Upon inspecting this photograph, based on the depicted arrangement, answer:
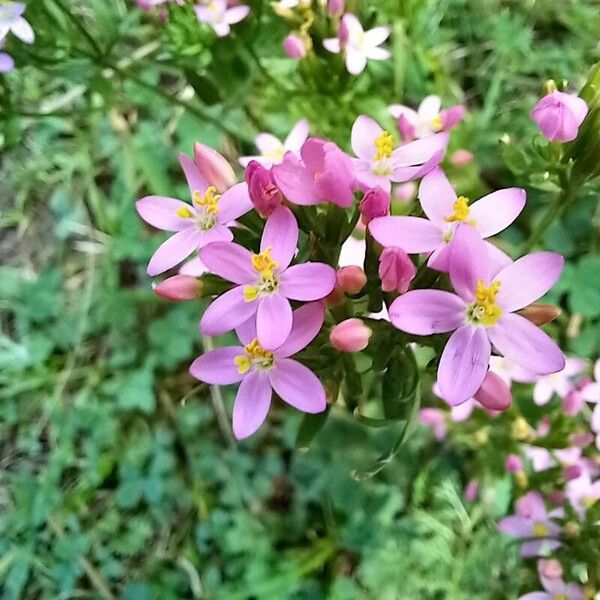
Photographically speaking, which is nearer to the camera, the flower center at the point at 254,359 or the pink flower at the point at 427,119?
the flower center at the point at 254,359

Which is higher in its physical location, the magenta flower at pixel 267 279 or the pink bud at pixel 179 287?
the magenta flower at pixel 267 279

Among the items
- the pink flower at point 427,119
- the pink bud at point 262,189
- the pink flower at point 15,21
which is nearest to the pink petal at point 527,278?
the pink bud at point 262,189

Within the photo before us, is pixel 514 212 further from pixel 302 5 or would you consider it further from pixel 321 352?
pixel 302 5

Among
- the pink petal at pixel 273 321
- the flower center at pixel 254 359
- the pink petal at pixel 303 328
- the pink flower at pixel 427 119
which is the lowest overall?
the pink flower at pixel 427 119

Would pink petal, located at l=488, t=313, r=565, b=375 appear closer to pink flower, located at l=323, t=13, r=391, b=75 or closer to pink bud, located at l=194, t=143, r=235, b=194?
pink bud, located at l=194, t=143, r=235, b=194

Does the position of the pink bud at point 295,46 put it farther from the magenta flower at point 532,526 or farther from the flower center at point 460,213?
the magenta flower at point 532,526

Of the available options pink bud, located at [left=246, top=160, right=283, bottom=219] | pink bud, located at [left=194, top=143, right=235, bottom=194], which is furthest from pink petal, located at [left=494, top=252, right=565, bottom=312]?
pink bud, located at [left=194, top=143, right=235, bottom=194]

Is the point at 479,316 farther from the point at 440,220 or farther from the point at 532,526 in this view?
the point at 532,526

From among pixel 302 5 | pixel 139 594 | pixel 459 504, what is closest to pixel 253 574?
pixel 139 594
